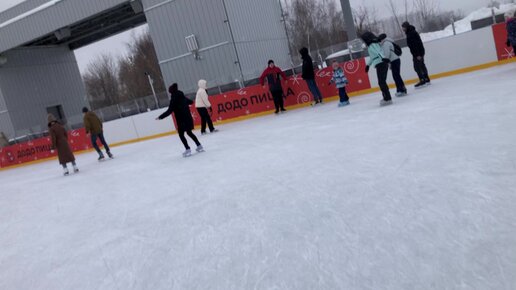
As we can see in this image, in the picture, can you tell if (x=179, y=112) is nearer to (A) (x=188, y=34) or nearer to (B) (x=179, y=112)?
(B) (x=179, y=112)

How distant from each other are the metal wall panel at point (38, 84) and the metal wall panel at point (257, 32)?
989 cm

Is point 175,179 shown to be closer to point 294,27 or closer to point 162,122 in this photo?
point 162,122

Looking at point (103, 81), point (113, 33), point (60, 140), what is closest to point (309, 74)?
point (60, 140)

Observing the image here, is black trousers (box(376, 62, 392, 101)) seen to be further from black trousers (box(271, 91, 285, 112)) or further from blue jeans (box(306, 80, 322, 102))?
black trousers (box(271, 91, 285, 112))

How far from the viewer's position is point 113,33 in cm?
2605

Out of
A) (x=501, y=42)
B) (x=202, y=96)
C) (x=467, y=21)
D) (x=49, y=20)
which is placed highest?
(x=49, y=20)

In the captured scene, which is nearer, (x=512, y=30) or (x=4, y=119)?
(x=512, y=30)

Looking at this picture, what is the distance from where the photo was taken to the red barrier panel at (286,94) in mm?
12281

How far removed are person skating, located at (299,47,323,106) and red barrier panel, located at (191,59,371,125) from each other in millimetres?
632

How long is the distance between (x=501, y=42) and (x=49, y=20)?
1937cm

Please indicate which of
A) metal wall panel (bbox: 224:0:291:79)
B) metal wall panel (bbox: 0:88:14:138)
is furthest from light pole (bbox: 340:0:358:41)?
metal wall panel (bbox: 0:88:14:138)

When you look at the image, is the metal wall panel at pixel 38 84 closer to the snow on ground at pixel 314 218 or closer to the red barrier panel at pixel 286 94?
the red barrier panel at pixel 286 94

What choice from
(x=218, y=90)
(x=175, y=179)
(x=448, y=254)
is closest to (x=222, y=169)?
(x=175, y=179)

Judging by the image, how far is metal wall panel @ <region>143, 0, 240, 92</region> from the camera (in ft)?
59.9
